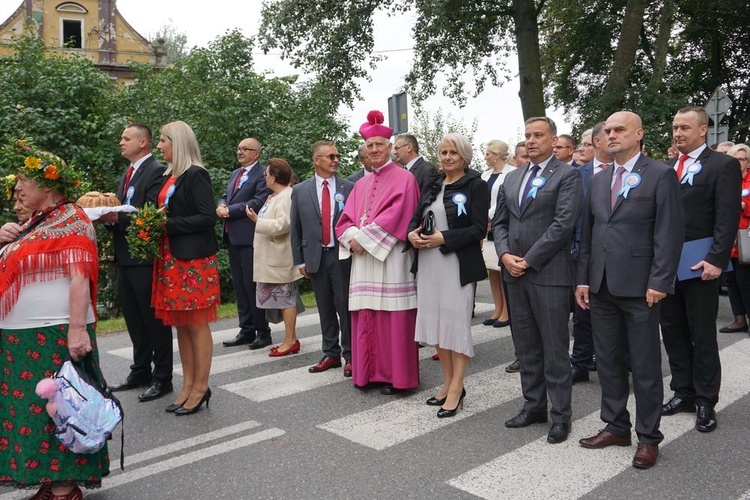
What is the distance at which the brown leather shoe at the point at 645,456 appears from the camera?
4.15 metres

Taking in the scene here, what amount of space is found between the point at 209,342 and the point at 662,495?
332cm

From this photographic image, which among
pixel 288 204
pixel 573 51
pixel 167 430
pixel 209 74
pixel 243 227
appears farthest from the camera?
pixel 573 51

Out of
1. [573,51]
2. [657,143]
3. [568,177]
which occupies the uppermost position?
[573,51]

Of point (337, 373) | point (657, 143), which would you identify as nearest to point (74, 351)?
point (337, 373)

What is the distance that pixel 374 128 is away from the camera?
585 centimetres

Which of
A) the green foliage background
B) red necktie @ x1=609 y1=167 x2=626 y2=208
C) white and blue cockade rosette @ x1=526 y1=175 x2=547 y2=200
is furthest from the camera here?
the green foliage background

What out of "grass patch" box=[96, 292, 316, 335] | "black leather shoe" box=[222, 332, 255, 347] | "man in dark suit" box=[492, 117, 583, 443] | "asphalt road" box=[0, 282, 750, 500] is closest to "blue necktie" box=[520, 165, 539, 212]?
"man in dark suit" box=[492, 117, 583, 443]

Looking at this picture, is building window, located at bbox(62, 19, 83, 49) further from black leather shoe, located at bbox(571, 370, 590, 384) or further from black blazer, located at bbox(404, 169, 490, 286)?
black leather shoe, located at bbox(571, 370, 590, 384)

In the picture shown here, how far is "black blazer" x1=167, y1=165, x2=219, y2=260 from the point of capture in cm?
512

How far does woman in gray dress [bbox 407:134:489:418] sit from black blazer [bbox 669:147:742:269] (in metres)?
1.49

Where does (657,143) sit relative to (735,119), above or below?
below

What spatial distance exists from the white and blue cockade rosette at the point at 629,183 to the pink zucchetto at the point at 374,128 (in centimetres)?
219

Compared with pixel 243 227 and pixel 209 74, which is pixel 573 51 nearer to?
pixel 209 74

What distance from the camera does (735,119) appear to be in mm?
26797
